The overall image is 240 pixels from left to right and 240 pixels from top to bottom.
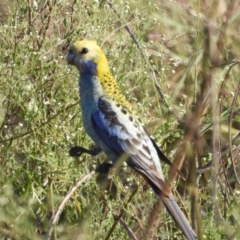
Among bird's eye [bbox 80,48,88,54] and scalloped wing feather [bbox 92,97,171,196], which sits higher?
bird's eye [bbox 80,48,88,54]

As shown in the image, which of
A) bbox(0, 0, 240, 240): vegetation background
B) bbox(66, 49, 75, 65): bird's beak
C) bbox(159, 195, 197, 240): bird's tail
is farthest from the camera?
bbox(66, 49, 75, 65): bird's beak

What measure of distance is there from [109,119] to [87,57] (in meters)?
0.41

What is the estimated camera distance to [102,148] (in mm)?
3822

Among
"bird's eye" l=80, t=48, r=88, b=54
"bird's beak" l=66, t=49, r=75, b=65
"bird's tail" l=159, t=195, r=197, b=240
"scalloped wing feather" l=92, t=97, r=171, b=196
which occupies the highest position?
"bird's eye" l=80, t=48, r=88, b=54

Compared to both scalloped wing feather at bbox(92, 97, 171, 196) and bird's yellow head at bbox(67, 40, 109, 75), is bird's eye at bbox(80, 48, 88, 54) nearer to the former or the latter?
bird's yellow head at bbox(67, 40, 109, 75)

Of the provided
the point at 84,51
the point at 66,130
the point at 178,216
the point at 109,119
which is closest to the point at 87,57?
the point at 84,51

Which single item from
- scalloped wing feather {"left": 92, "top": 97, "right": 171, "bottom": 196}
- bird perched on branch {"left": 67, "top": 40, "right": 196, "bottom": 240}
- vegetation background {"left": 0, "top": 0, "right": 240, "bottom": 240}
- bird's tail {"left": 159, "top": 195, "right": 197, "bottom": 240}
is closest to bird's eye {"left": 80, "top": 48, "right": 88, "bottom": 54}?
bird perched on branch {"left": 67, "top": 40, "right": 196, "bottom": 240}

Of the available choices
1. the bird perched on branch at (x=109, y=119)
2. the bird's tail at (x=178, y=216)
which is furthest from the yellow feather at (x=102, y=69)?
the bird's tail at (x=178, y=216)

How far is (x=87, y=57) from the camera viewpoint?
A: 13.3 feet

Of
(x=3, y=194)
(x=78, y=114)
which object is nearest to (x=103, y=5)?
(x=78, y=114)

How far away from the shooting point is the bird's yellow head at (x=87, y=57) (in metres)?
3.99

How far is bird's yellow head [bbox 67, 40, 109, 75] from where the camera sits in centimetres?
399

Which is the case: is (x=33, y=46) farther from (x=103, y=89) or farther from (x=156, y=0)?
(x=156, y=0)

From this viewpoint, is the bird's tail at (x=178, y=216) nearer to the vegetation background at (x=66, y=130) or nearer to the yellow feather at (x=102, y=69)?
the vegetation background at (x=66, y=130)
